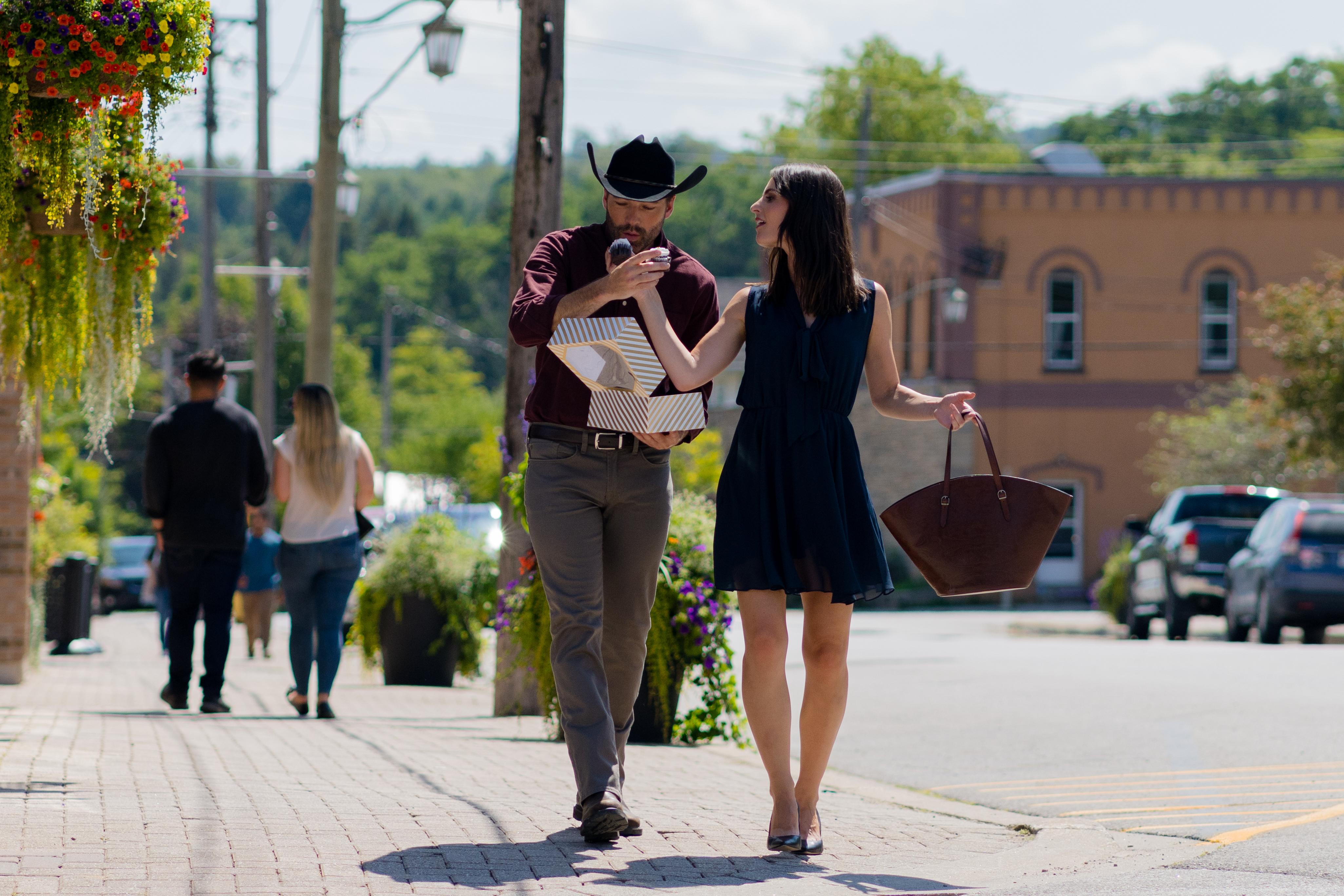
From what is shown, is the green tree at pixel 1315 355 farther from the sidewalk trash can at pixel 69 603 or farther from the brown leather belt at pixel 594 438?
the brown leather belt at pixel 594 438

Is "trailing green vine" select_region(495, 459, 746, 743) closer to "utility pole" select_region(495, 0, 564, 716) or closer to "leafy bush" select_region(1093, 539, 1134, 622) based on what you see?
"utility pole" select_region(495, 0, 564, 716)

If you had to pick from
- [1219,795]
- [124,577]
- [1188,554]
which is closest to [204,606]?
[1219,795]

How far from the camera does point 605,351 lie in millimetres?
4734

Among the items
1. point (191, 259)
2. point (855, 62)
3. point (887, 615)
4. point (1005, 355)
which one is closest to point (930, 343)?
point (1005, 355)

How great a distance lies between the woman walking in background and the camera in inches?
347

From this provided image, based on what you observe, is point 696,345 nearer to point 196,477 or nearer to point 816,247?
point 816,247

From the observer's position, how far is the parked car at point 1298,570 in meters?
17.0

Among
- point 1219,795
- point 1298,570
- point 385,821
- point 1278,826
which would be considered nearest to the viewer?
point 385,821

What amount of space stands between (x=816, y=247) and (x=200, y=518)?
202 inches

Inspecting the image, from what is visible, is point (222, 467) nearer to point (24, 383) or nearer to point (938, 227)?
point (24, 383)

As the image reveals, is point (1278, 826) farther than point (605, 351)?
Yes

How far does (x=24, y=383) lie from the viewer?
266 inches

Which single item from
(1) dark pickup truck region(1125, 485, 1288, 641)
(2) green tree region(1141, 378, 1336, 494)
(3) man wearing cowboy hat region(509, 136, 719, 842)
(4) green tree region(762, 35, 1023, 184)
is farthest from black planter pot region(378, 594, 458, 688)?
(4) green tree region(762, 35, 1023, 184)

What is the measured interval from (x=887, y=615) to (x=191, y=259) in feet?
279
